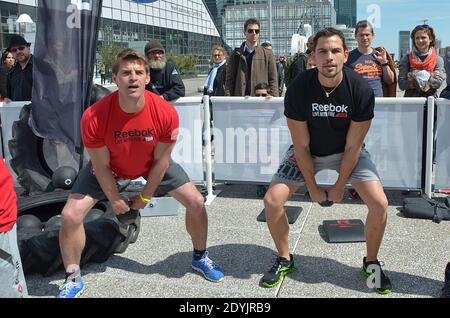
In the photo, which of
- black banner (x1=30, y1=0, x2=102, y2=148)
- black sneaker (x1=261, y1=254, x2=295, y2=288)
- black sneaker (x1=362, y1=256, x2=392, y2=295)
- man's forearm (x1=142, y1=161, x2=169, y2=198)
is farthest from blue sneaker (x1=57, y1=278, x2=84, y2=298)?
black banner (x1=30, y1=0, x2=102, y2=148)

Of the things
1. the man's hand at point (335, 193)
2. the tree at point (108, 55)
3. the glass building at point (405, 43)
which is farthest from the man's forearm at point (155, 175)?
the tree at point (108, 55)

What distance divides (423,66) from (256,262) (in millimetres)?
3415

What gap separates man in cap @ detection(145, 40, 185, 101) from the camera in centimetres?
615

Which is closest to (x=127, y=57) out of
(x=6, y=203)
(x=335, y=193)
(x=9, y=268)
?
(x=6, y=203)

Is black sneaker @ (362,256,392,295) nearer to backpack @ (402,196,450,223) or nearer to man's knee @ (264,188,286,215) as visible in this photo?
man's knee @ (264,188,286,215)

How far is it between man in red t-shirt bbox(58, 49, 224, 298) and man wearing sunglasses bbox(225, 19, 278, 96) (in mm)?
3330

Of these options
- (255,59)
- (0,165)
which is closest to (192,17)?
(255,59)

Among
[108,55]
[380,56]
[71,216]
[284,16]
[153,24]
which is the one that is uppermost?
[284,16]

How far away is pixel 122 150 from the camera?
11.7ft

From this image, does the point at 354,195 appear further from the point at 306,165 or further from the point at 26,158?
the point at 26,158

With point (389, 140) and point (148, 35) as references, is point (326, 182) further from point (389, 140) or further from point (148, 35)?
point (148, 35)
